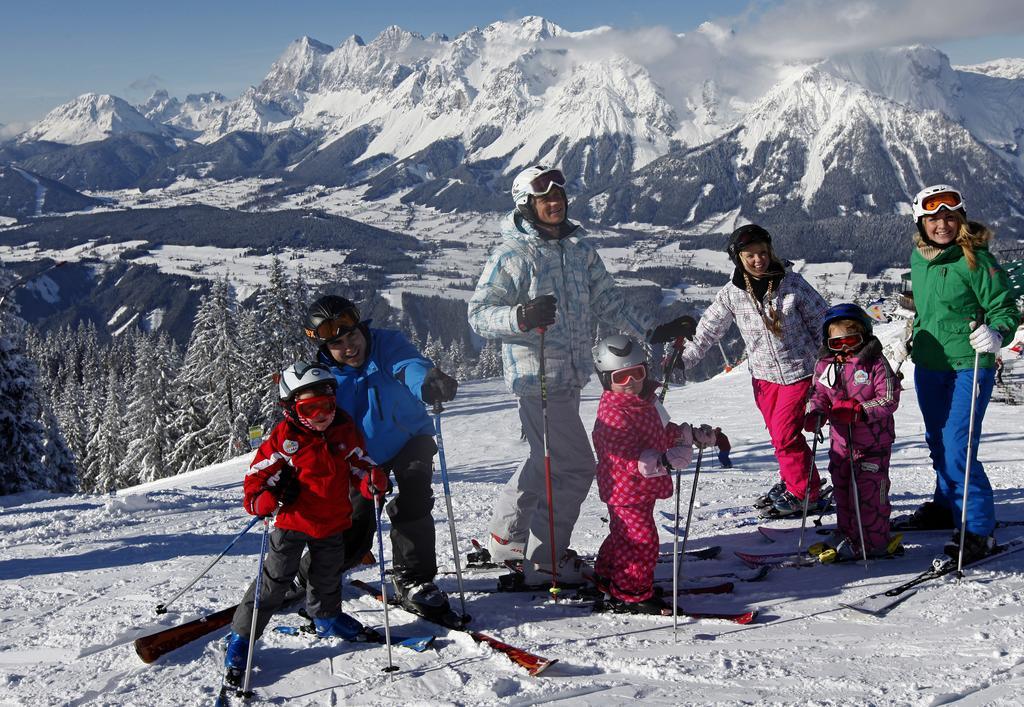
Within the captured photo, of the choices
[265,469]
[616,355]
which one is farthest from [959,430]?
[265,469]

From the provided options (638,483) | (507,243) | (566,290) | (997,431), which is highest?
(507,243)

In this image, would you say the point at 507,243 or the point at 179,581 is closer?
the point at 507,243

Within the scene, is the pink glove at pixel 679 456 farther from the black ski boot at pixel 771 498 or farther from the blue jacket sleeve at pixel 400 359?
the black ski boot at pixel 771 498

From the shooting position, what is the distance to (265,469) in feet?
13.0

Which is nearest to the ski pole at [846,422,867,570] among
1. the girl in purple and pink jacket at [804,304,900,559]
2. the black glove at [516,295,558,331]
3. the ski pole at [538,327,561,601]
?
the girl in purple and pink jacket at [804,304,900,559]

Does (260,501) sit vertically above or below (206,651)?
above

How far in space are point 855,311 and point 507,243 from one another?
7.58ft

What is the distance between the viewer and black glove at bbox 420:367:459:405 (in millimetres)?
4305

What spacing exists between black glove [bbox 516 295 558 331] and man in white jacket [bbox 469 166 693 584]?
0.72 ft

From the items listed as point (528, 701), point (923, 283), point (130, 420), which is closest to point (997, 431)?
point (923, 283)

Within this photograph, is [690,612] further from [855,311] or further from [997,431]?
[997,431]

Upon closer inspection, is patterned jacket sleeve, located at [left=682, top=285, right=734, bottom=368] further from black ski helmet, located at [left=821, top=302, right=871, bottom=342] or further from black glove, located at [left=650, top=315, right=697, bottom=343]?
black ski helmet, located at [left=821, top=302, right=871, bottom=342]

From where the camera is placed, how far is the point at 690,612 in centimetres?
462

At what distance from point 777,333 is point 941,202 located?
1.42 m
